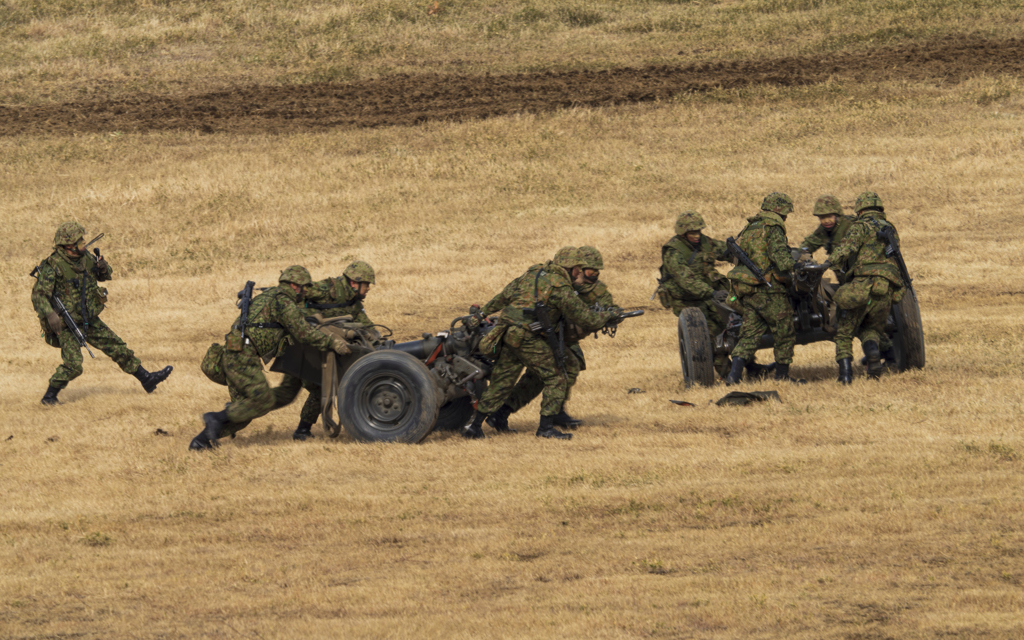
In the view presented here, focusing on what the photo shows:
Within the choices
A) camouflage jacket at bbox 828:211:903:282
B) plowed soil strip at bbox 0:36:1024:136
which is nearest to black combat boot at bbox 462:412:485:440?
camouflage jacket at bbox 828:211:903:282

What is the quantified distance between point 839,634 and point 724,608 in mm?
683

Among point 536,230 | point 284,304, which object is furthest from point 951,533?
point 536,230

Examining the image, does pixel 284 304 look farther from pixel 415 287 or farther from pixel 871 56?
pixel 871 56

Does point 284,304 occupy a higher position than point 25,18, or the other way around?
point 25,18

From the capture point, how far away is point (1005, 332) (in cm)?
1599

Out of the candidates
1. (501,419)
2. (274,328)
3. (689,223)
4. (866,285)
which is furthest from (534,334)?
(866,285)

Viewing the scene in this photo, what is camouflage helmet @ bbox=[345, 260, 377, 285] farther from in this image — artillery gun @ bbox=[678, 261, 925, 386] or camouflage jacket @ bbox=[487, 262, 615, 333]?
artillery gun @ bbox=[678, 261, 925, 386]

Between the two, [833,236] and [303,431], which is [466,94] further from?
[303,431]

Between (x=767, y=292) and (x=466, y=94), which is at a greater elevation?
(x=466, y=94)

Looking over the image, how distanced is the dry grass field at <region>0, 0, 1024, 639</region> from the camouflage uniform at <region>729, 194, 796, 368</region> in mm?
610

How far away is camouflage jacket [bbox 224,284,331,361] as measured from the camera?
444 inches

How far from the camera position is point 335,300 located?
1228cm

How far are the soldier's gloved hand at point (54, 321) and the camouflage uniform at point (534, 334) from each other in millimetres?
5591

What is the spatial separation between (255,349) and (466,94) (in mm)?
22657
